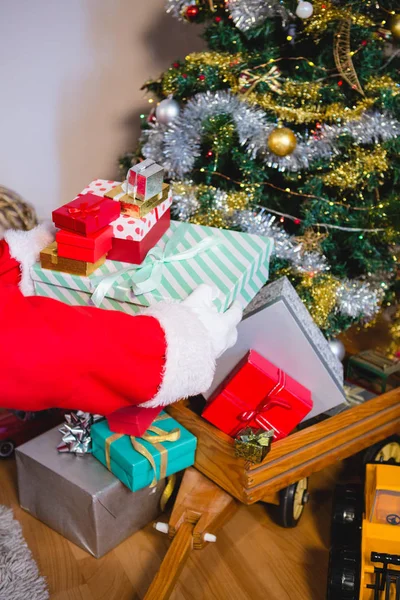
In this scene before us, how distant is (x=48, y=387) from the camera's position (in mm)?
927

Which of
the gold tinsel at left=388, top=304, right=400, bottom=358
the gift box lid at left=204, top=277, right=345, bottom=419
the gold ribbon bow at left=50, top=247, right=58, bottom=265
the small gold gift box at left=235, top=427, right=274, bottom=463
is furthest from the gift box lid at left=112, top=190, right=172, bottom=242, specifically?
the gold tinsel at left=388, top=304, right=400, bottom=358

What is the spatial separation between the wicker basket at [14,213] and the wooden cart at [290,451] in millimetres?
648

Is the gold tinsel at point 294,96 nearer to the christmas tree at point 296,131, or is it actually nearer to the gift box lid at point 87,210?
the christmas tree at point 296,131

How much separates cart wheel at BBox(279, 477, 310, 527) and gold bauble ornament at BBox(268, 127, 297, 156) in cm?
76

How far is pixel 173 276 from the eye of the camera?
3.90 feet

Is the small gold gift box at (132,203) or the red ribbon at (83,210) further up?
the red ribbon at (83,210)

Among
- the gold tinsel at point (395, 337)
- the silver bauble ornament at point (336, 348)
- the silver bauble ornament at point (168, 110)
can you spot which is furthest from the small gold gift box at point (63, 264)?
the gold tinsel at point (395, 337)

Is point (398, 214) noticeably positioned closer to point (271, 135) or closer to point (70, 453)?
point (271, 135)

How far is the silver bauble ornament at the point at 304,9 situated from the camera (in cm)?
148

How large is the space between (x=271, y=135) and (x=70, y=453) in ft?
2.82

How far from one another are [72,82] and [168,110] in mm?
464

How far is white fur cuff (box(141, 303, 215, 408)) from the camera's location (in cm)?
99

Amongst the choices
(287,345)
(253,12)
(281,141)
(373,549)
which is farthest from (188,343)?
(253,12)

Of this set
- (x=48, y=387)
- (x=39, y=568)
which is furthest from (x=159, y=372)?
(x=39, y=568)
